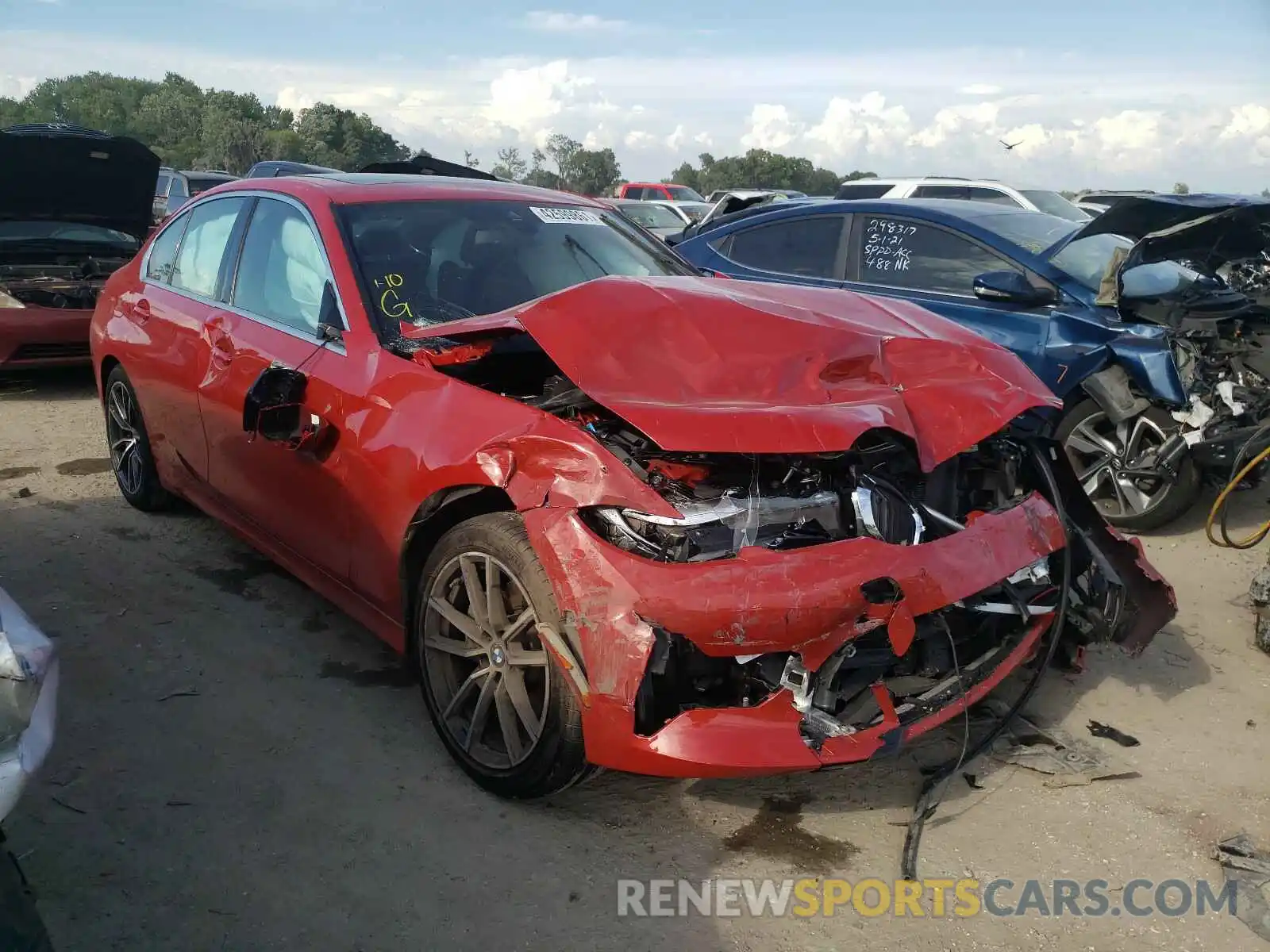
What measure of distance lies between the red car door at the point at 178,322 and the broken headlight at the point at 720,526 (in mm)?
2415

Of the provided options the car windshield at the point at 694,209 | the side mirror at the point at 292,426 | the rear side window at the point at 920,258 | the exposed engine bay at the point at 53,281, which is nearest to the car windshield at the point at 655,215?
the car windshield at the point at 694,209

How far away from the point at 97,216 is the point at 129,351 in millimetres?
4090

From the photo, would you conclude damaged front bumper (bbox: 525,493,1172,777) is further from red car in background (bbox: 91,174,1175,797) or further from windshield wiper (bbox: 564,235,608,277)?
windshield wiper (bbox: 564,235,608,277)

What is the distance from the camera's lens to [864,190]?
1565cm

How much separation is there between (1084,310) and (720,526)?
11.8 feet

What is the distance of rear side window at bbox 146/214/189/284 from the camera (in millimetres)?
4727

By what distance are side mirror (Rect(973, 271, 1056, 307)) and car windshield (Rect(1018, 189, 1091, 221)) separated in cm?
903

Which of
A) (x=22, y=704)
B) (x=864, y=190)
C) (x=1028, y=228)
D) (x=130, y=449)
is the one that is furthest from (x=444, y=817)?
(x=864, y=190)

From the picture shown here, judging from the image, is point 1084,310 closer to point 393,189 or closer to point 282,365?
point 393,189

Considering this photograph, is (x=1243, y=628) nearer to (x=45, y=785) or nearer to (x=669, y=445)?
(x=669, y=445)

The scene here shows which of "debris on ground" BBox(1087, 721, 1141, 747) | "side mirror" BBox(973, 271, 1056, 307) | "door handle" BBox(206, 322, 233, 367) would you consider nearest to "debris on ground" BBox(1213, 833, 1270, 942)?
"debris on ground" BBox(1087, 721, 1141, 747)

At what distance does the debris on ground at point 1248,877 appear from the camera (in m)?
2.51

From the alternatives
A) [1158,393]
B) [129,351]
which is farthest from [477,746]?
[1158,393]

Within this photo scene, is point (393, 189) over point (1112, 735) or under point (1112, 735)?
over
